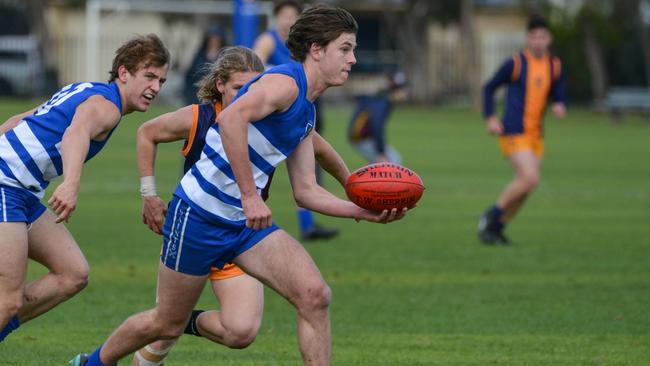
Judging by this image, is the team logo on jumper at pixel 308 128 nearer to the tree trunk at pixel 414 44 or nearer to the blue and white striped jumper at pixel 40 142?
the blue and white striped jumper at pixel 40 142

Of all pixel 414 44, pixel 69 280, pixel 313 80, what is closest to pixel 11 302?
pixel 69 280

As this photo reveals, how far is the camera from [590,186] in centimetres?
1977

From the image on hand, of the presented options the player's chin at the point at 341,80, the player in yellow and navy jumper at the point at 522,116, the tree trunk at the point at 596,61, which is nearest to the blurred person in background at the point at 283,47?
the player in yellow and navy jumper at the point at 522,116

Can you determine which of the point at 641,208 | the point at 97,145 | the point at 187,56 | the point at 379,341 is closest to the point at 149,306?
the point at 379,341

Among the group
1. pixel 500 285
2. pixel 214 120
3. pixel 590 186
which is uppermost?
pixel 214 120

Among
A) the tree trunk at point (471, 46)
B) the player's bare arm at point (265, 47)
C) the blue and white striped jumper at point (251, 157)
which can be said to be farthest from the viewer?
the tree trunk at point (471, 46)

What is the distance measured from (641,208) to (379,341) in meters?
9.41

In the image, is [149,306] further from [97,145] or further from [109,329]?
[97,145]

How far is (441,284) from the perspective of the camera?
10.3 m

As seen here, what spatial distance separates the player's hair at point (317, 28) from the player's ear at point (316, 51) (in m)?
0.01

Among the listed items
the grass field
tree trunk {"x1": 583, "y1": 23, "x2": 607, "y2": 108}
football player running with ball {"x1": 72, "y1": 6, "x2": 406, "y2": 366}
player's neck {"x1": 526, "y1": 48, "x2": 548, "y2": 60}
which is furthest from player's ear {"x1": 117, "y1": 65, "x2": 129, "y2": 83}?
tree trunk {"x1": 583, "y1": 23, "x2": 607, "y2": 108}

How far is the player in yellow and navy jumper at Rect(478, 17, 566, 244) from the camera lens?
41.9 ft

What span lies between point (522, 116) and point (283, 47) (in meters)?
2.60

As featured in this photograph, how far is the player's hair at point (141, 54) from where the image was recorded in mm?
6480
